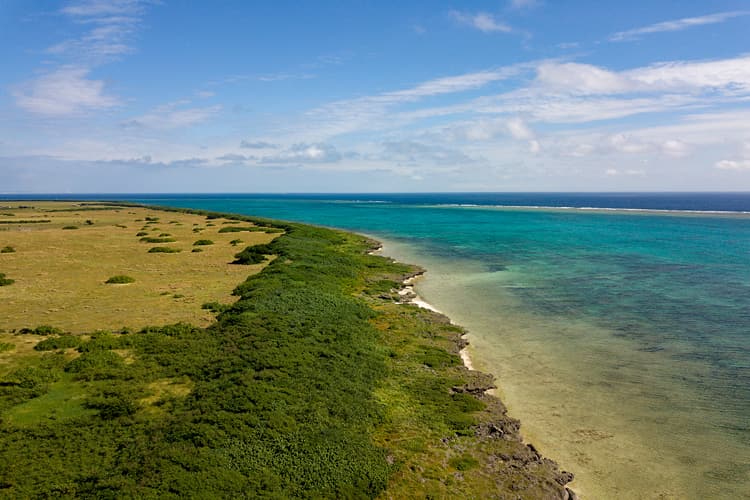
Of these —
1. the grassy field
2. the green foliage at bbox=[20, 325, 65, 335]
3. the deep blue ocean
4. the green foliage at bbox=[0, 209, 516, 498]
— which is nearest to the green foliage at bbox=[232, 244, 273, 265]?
the grassy field

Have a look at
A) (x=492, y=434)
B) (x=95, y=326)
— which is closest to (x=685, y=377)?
(x=492, y=434)

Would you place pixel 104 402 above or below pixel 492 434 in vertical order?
above

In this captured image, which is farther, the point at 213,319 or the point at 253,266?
the point at 253,266

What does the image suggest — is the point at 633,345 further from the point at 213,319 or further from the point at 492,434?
Answer: the point at 213,319

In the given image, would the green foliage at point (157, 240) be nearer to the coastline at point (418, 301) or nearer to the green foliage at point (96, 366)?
the coastline at point (418, 301)

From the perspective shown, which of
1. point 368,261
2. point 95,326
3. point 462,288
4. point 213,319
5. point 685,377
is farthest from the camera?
point 368,261

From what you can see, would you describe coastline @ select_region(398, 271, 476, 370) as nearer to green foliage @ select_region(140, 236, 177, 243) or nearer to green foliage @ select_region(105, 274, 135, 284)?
green foliage @ select_region(105, 274, 135, 284)

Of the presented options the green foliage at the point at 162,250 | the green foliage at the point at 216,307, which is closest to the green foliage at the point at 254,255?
the green foliage at the point at 162,250
